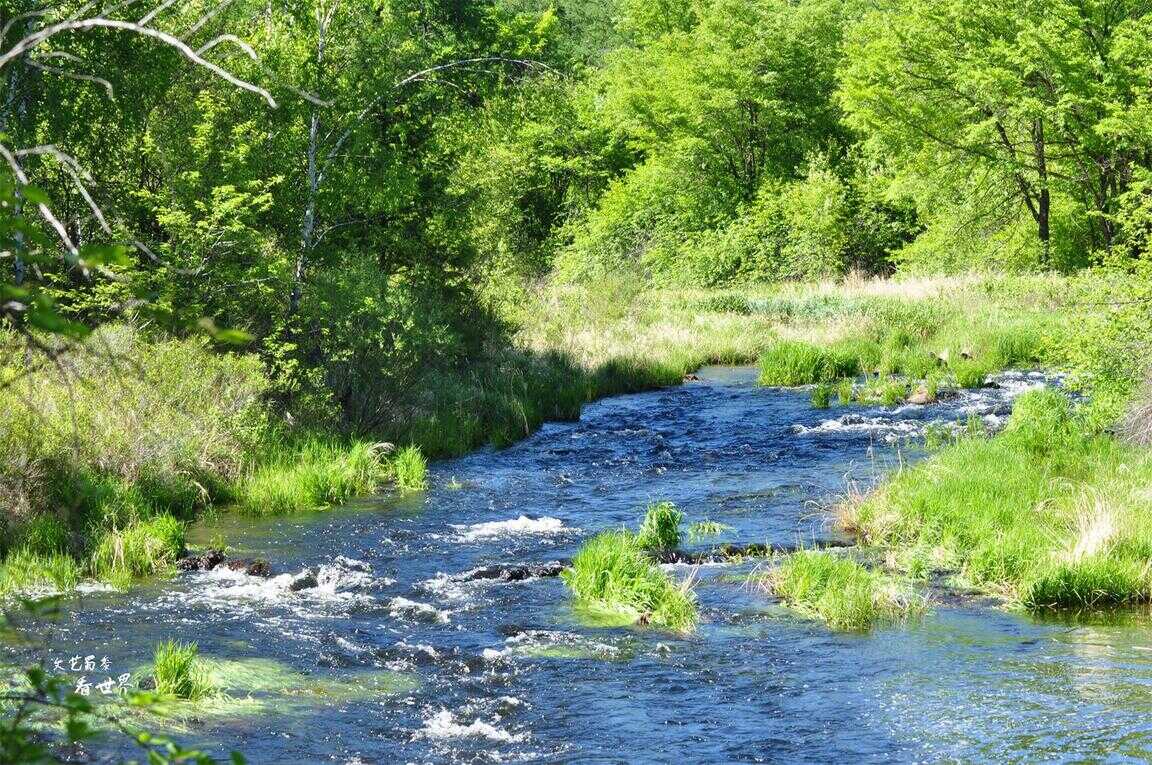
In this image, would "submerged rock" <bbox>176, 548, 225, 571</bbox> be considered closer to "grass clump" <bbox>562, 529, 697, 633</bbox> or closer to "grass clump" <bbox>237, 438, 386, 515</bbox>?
"grass clump" <bbox>237, 438, 386, 515</bbox>

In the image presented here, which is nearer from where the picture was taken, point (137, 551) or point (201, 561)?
point (137, 551)

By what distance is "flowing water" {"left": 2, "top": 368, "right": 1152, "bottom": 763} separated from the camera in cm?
759

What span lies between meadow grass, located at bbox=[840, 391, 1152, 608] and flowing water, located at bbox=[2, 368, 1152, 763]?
51 cm

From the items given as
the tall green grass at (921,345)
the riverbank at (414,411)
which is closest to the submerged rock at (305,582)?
the riverbank at (414,411)

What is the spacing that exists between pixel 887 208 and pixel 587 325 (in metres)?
24.7

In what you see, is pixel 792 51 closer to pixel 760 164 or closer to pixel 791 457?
pixel 760 164

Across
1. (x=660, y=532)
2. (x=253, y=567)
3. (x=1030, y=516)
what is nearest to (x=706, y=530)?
(x=660, y=532)

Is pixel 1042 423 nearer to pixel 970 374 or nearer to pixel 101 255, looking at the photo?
pixel 970 374

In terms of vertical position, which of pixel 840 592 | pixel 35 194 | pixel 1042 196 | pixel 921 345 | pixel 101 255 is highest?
pixel 1042 196

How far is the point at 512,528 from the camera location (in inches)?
526

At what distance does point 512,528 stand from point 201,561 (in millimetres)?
3366

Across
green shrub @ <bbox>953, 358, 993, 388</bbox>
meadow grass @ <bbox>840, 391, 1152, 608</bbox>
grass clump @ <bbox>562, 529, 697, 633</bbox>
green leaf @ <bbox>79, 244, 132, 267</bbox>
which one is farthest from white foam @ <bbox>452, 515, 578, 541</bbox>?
green shrub @ <bbox>953, 358, 993, 388</bbox>

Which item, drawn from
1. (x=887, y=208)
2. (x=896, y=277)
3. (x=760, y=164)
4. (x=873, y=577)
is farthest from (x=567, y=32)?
(x=873, y=577)

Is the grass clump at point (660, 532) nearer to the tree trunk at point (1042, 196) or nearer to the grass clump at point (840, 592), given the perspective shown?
the grass clump at point (840, 592)
